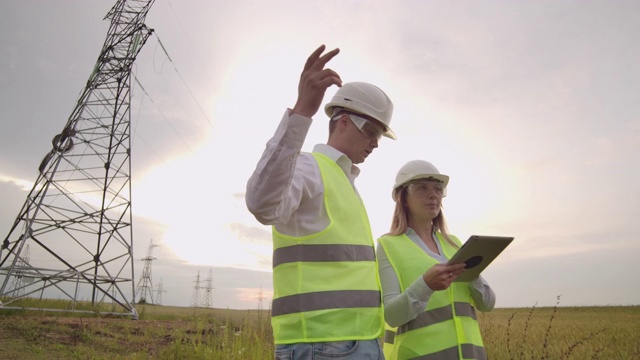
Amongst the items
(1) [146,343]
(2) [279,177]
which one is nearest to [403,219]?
(2) [279,177]

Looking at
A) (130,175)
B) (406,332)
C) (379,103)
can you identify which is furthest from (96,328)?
(379,103)

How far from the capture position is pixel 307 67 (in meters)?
1.72

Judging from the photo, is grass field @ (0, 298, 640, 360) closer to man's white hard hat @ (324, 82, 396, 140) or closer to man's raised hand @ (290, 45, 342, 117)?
man's white hard hat @ (324, 82, 396, 140)

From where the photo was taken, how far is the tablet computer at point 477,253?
107 inches

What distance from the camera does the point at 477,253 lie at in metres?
2.84

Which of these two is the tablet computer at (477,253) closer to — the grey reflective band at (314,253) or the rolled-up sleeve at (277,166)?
the grey reflective band at (314,253)

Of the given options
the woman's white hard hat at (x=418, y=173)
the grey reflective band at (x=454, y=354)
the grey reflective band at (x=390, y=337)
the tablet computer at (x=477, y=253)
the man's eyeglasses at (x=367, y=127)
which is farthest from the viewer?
the woman's white hard hat at (x=418, y=173)

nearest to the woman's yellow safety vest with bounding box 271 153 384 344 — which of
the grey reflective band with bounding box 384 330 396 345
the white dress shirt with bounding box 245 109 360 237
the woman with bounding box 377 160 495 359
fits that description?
the white dress shirt with bounding box 245 109 360 237

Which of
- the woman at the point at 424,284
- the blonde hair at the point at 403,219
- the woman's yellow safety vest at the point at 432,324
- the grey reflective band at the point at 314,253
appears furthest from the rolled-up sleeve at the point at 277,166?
the blonde hair at the point at 403,219

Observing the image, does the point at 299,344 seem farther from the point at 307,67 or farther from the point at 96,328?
the point at 96,328

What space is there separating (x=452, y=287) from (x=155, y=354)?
5.83 m

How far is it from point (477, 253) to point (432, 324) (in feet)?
1.83

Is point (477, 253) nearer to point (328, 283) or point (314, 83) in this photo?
point (328, 283)

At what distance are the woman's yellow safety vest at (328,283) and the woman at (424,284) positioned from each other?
0.75 m
